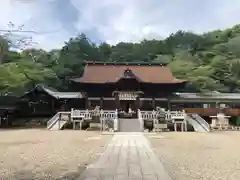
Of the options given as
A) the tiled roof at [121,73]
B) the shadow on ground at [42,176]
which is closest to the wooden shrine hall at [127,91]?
the tiled roof at [121,73]

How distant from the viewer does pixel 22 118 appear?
115 ft

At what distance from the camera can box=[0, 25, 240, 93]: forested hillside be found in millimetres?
41062

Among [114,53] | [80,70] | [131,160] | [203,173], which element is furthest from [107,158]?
[114,53]

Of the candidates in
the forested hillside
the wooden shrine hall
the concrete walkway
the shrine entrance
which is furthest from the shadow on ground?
the shrine entrance

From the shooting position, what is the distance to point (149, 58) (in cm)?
6950

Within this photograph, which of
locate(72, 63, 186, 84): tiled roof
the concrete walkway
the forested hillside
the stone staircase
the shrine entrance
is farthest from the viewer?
the forested hillside

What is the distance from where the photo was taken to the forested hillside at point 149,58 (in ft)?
135

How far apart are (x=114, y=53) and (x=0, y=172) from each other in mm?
63983

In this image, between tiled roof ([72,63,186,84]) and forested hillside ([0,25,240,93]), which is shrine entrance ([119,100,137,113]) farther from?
forested hillside ([0,25,240,93])

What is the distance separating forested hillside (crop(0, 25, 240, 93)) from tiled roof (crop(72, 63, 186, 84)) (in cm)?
554

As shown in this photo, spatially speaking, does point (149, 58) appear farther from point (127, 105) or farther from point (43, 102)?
point (127, 105)

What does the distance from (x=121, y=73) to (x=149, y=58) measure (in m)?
34.7

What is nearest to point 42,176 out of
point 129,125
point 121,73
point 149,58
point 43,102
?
point 129,125

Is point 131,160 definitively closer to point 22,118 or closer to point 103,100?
point 103,100
